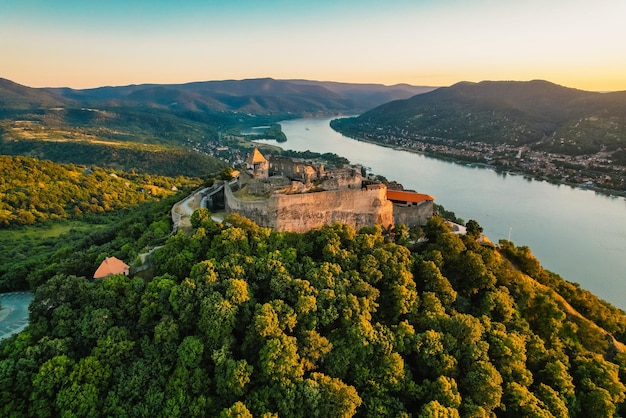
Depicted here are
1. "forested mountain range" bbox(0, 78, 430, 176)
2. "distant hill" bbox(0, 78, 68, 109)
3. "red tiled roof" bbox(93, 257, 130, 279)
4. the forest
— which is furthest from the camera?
"distant hill" bbox(0, 78, 68, 109)

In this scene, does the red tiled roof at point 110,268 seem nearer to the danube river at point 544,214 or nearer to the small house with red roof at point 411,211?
the small house with red roof at point 411,211

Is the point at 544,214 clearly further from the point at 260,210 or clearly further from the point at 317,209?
the point at 260,210

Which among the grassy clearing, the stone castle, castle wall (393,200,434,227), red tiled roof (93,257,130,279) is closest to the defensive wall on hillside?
the stone castle

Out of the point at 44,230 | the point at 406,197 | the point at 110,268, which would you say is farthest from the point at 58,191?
the point at 406,197

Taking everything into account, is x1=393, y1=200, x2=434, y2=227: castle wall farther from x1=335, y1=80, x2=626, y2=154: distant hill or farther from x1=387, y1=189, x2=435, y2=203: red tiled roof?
x1=335, y1=80, x2=626, y2=154: distant hill

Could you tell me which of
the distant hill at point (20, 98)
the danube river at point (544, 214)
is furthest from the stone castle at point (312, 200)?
the distant hill at point (20, 98)

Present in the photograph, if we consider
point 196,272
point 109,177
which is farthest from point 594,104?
point 196,272
